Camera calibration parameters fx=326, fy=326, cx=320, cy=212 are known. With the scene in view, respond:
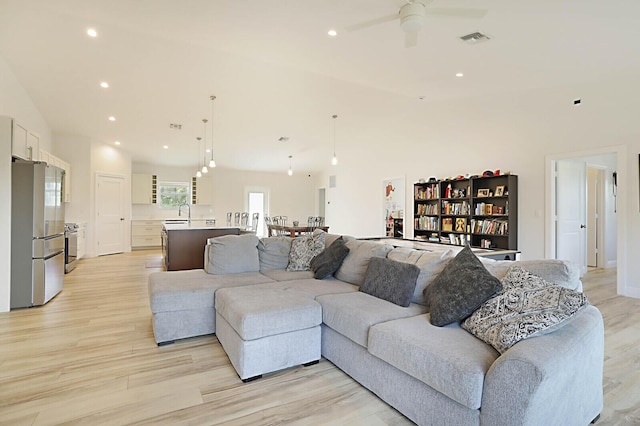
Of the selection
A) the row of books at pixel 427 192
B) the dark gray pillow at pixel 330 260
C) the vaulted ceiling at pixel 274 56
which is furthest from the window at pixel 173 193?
the dark gray pillow at pixel 330 260

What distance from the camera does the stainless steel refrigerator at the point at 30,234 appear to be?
3754 millimetres

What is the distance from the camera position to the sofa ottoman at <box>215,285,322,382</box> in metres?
2.20

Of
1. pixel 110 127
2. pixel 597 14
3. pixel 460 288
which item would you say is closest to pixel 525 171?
pixel 597 14

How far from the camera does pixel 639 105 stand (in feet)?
14.3

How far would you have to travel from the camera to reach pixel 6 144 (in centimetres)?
367

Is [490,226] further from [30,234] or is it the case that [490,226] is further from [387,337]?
[30,234]

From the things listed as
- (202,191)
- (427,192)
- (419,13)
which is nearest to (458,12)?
(419,13)

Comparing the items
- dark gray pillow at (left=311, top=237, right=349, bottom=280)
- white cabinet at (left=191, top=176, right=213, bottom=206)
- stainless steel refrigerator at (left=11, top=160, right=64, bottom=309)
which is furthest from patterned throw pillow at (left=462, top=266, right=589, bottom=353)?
white cabinet at (left=191, top=176, right=213, bottom=206)

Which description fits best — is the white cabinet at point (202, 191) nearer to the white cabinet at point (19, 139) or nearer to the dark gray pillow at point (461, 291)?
the white cabinet at point (19, 139)

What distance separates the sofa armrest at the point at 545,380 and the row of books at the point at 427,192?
5.30 m

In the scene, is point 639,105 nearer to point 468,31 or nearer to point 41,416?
point 468,31

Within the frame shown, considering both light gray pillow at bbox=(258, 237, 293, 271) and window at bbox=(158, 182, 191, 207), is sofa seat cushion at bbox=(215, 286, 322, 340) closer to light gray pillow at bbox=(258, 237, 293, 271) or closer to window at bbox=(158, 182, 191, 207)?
light gray pillow at bbox=(258, 237, 293, 271)

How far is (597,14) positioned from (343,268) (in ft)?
10.7

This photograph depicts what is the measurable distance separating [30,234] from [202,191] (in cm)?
661
